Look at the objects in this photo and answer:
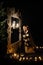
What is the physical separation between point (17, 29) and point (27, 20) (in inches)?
51.7

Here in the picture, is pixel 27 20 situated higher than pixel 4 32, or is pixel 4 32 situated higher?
pixel 27 20

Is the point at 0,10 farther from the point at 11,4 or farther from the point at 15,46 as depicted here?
the point at 15,46

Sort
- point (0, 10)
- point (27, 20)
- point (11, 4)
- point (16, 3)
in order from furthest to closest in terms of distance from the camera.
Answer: point (27, 20) → point (16, 3) → point (11, 4) → point (0, 10)

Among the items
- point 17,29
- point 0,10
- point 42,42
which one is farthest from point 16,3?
point 42,42

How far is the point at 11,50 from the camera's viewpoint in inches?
412

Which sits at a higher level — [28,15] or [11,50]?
[28,15]

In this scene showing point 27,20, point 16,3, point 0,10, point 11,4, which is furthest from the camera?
point 27,20

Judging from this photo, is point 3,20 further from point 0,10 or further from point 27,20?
point 27,20

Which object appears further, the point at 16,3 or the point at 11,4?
the point at 16,3

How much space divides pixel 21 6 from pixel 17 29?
4.59ft

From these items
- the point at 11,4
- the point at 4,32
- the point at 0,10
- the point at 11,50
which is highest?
the point at 11,4

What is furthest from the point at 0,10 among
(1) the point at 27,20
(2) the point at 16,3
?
(1) the point at 27,20

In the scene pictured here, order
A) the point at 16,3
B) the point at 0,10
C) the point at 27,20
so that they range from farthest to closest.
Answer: the point at 27,20 < the point at 16,3 < the point at 0,10

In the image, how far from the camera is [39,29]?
1316 cm
